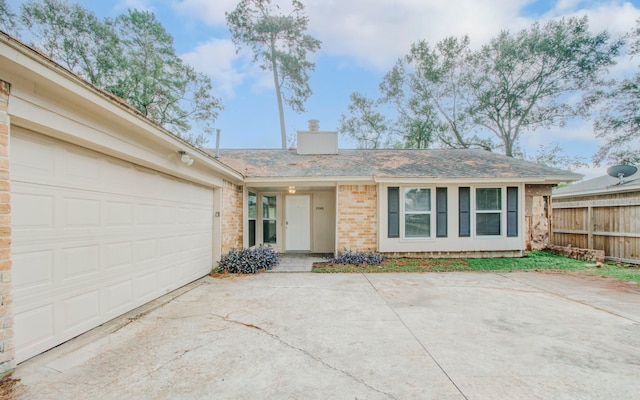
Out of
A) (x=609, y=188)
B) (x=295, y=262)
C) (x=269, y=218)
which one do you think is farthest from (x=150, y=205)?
(x=609, y=188)

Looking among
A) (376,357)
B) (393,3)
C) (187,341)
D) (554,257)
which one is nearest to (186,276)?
(187,341)

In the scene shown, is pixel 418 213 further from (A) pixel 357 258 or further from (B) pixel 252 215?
(B) pixel 252 215

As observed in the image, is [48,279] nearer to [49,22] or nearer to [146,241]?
[146,241]

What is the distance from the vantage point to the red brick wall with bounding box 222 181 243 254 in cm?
716

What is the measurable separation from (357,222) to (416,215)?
1745 millimetres

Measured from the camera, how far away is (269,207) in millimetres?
10055

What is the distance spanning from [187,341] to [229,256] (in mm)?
3908

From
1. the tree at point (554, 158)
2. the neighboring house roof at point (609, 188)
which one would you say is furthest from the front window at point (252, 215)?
the tree at point (554, 158)

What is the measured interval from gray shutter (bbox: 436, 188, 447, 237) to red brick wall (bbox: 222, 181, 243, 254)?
583 centimetres

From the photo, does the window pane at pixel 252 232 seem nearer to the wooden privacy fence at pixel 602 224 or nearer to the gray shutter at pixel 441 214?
the gray shutter at pixel 441 214

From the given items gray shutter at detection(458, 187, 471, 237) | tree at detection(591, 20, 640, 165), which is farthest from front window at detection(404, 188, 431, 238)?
tree at detection(591, 20, 640, 165)

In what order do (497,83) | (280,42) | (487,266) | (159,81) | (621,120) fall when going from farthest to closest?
(280,42) < (497,83) < (159,81) < (621,120) < (487,266)

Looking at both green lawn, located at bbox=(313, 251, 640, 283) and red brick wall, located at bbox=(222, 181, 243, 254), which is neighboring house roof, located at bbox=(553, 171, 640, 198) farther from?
red brick wall, located at bbox=(222, 181, 243, 254)

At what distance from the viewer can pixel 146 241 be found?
438 centimetres
